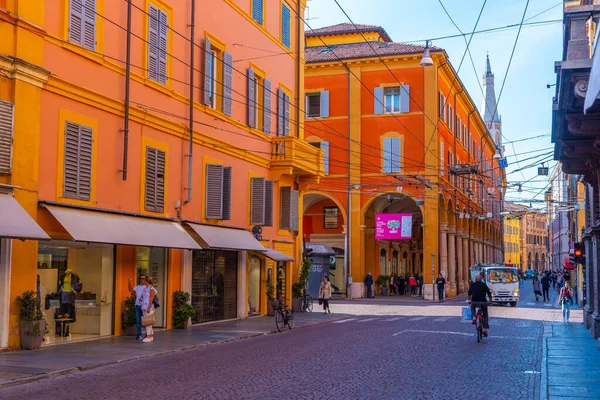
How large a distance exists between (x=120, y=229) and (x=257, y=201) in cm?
905

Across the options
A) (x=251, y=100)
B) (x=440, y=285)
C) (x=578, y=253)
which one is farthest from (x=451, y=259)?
(x=251, y=100)

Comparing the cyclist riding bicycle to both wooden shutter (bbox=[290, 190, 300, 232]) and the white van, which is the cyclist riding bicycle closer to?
wooden shutter (bbox=[290, 190, 300, 232])

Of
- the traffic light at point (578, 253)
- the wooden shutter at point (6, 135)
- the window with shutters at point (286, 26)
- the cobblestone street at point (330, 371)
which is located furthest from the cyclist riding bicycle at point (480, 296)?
the window with shutters at point (286, 26)

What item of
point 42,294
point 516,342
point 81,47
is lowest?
point 516,342

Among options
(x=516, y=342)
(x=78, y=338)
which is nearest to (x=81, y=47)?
(x=78, y=338)

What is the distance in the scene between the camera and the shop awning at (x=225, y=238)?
72.4ft

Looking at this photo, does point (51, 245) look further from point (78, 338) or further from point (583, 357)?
point (583, 357)

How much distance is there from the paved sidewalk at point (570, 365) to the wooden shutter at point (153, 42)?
12.0 metres

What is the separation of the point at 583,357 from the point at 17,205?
11754mm

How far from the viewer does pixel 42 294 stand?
16656 millimetres

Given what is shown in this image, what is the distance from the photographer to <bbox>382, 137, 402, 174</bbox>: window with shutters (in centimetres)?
4556

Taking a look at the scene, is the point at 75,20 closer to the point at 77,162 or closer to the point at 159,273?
the point at 77,162

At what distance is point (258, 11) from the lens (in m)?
27.6

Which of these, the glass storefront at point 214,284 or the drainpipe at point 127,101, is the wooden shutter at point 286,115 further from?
the drainpipe at point 127,101
